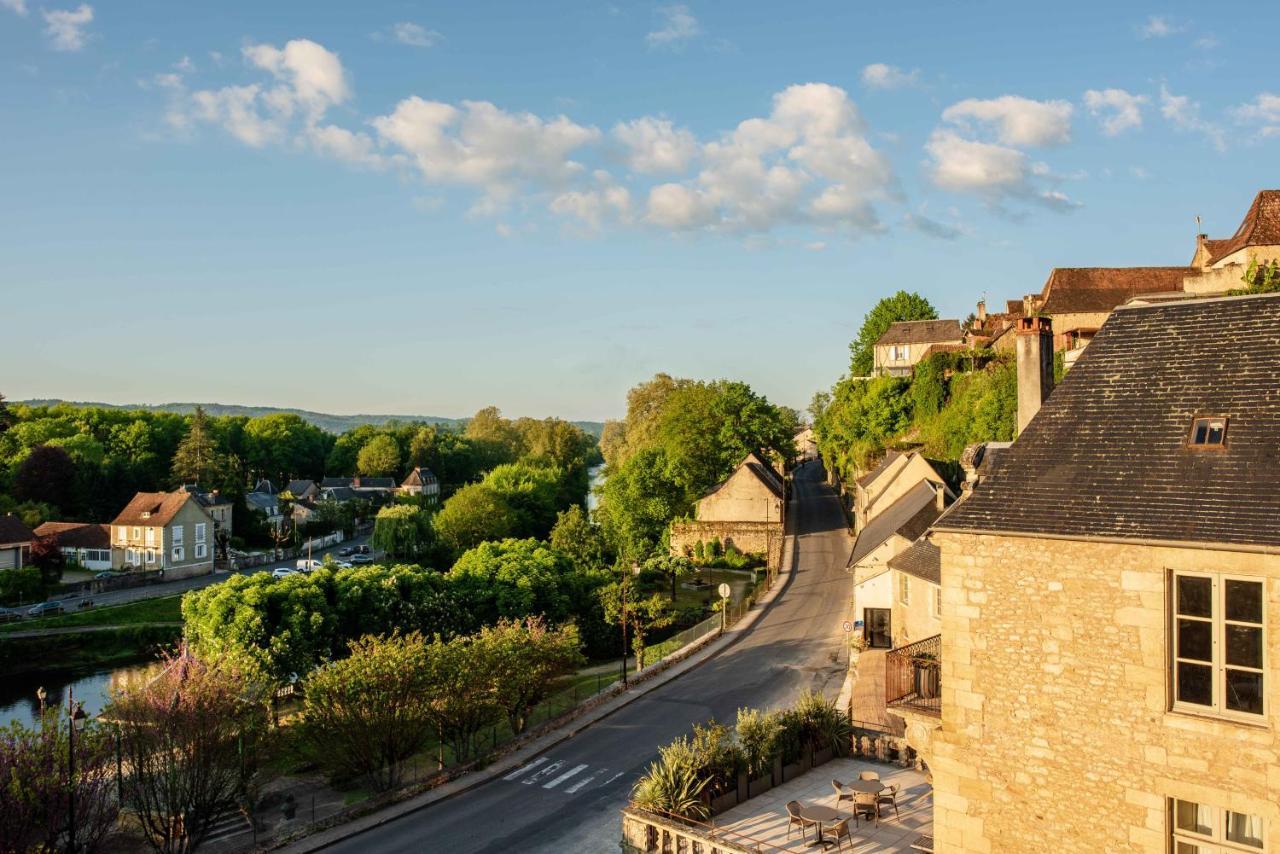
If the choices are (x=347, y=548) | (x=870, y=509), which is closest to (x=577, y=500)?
(x=347, y=548)

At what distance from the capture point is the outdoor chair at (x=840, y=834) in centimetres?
1394

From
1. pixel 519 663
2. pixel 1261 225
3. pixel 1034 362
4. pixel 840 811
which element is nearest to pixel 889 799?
pixel 840 811

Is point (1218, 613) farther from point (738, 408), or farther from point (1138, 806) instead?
point (738, 408)

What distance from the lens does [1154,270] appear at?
181 feet

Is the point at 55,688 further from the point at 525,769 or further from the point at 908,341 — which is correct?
the point at 908,341

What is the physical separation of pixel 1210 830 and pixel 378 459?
4748 inches

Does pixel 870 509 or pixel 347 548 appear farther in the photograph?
pixel 347 548

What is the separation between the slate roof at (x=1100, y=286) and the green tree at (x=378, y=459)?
9247 centimetres

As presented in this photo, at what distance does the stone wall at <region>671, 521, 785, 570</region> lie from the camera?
5247cm

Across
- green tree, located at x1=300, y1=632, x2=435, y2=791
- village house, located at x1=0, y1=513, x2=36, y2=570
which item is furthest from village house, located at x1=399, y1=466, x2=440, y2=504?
green tree, located at x1=300, y1=632, x2=435, y2=791

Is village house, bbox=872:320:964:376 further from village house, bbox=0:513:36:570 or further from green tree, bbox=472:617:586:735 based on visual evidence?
village house, bbox=0:513:36:570

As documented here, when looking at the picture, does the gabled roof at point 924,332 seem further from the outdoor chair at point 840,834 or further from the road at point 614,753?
the outdoor chair at point 840,834

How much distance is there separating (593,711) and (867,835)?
Answer: 1247 cm

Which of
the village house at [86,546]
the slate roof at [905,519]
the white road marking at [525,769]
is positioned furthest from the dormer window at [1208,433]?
the village house at [86,546]
